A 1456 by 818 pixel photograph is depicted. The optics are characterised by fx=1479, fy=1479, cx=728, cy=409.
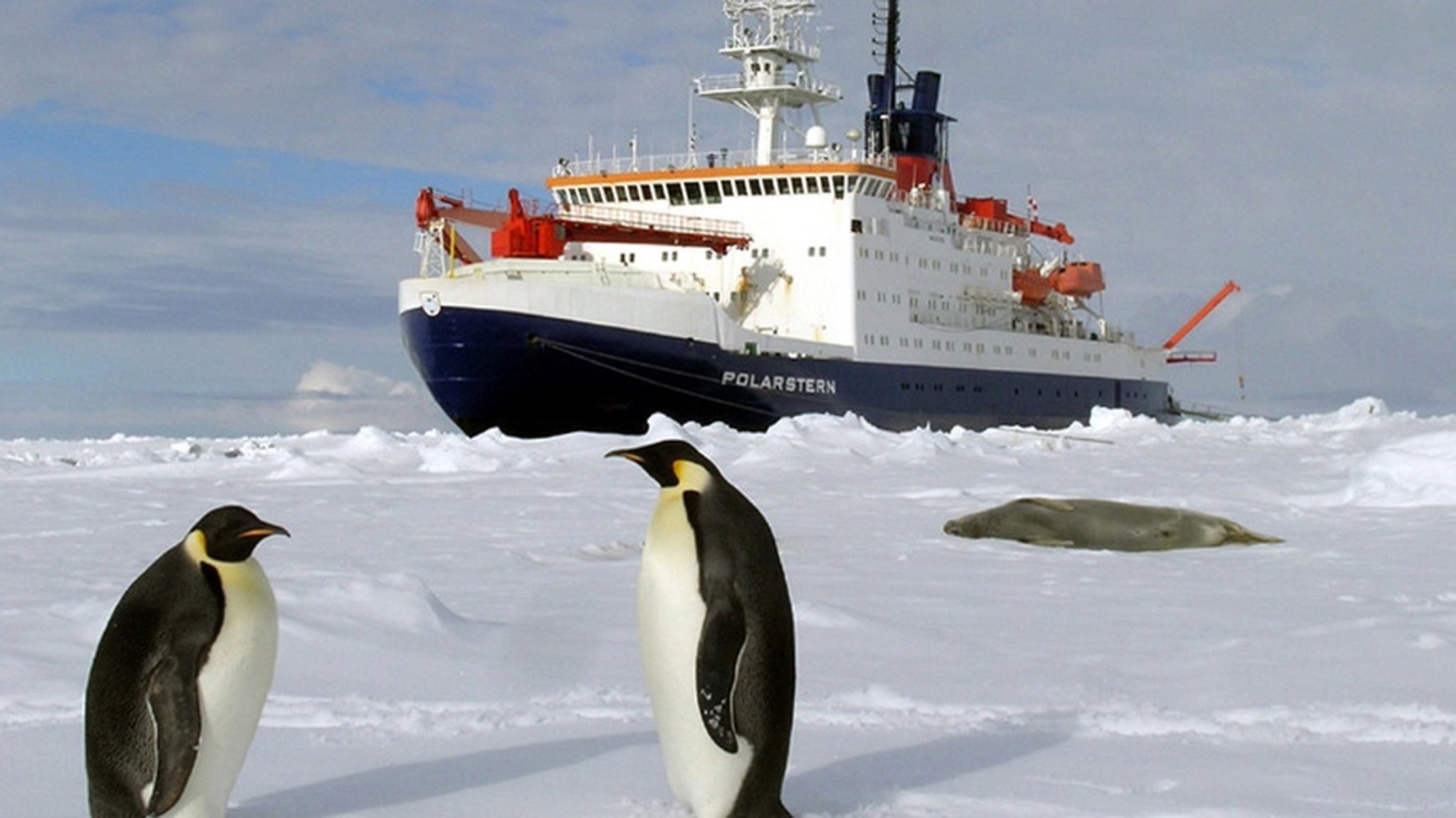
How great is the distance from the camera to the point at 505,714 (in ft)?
12.8

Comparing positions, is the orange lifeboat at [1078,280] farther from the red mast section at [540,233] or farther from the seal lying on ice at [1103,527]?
the seal lying on ice at [1103,527]

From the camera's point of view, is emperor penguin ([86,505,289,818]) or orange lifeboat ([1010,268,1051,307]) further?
orange lifeboat ([1010,268,1051,307])

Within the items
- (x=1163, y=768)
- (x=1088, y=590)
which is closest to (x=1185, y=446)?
(x=1088, y=590)

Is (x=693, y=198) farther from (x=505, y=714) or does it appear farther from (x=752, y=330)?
(x=505, y=714)

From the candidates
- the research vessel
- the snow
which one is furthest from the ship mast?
the snow

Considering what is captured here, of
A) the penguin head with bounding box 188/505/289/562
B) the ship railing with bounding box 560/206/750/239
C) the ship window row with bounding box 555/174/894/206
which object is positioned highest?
the ship window row with bounding box 555/174/894/206

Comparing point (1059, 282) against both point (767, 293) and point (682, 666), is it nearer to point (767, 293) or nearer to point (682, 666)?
point (767, 293)

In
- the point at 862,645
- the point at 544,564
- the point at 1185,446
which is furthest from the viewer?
the point at 1185,446

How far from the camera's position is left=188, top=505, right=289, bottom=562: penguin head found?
288cm

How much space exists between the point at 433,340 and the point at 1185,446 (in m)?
10.9

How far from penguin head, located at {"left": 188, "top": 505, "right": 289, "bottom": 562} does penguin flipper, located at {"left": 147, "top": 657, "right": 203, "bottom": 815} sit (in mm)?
223

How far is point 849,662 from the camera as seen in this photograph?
4.72m

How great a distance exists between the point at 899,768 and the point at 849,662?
1315 mm

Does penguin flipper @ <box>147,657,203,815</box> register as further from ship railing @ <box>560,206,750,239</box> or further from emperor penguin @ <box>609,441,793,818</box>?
ship railing @ <box>560,206,750,239</box>
